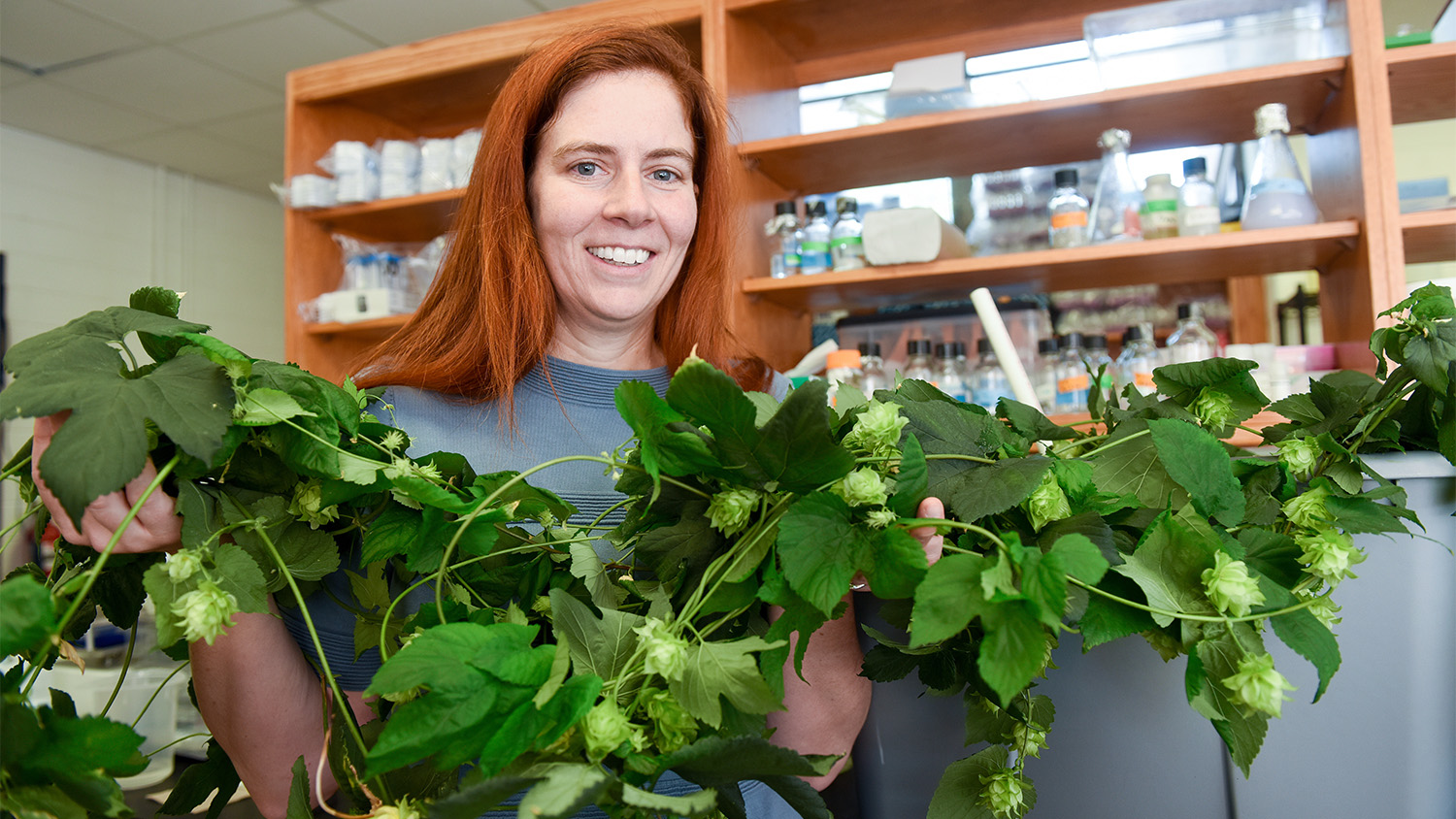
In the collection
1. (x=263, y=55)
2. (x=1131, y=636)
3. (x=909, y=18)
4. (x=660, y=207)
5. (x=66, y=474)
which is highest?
(x=263, y=55)

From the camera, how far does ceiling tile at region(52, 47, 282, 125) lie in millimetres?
3287

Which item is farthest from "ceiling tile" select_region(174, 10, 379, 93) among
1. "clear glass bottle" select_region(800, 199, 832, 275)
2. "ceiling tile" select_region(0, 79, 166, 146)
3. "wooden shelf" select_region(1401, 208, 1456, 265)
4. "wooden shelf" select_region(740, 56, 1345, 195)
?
"wooden shelf" select_region(1401, 208, 1456, 265)

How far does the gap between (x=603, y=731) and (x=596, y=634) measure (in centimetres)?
7

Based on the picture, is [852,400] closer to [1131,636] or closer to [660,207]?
[1131,636]

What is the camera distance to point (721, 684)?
1.15 feet

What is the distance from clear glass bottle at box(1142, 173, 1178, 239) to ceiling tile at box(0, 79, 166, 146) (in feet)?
12.7

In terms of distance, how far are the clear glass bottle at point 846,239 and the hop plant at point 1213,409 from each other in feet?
4.51

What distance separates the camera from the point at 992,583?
321 millimetres

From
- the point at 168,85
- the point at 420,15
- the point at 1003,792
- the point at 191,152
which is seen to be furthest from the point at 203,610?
the point at 191,152

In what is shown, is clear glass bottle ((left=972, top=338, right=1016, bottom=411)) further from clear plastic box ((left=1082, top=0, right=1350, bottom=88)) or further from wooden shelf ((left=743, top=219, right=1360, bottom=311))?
clear plastic box ((left=1082, top=0, right=1350, bottom=88))

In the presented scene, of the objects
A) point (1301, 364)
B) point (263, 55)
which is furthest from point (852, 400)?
point (263, 55)

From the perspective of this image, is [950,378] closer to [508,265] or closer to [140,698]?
[508,265]

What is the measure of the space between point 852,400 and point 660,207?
0.55 meters

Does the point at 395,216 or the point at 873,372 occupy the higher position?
the point at 395,216
